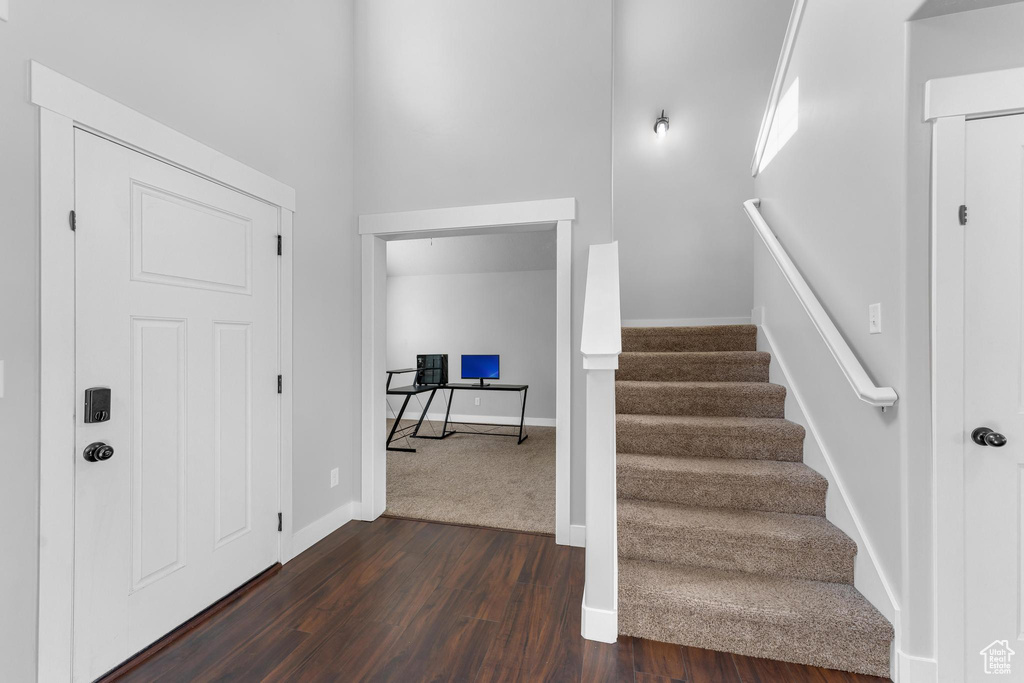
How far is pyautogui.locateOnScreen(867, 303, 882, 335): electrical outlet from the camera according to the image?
1580mm

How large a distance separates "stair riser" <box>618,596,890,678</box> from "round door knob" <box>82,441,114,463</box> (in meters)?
1.95

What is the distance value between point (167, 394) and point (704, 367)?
112 inches

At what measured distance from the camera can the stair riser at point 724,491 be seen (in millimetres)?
1950

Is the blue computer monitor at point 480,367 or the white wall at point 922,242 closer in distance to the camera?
the white wall at point 922,242

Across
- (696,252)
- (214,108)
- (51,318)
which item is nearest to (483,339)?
(696,252)

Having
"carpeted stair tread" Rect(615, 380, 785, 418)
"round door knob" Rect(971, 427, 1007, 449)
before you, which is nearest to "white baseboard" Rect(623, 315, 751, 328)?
"carpeted stair tread" Rect(615, 380, 785, 418)

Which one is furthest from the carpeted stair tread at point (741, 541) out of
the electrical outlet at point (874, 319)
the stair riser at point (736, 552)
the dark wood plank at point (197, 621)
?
the dark wood plank at point (197, 621)

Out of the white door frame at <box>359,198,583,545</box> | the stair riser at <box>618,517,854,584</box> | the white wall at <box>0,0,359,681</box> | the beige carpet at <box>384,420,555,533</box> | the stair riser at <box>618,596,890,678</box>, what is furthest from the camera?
the beige carpet at <box>384,420,555,533</box>

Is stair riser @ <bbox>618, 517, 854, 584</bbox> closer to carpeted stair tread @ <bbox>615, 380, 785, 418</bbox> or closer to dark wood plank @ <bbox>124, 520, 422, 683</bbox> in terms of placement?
carpeted stair tread @ <bbox>615, 380, 785, 418</bbox>

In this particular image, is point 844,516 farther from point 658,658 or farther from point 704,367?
point 704,367

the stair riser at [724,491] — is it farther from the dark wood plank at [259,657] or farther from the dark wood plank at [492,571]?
the dark wood plank at [259,657]

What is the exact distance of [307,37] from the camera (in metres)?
2.47

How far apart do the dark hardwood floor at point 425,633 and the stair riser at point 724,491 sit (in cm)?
57

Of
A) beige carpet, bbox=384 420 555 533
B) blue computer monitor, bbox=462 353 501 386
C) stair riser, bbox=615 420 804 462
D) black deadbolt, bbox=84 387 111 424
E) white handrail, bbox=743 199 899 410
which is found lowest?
beige carpet, bbox=384 420 555 533
